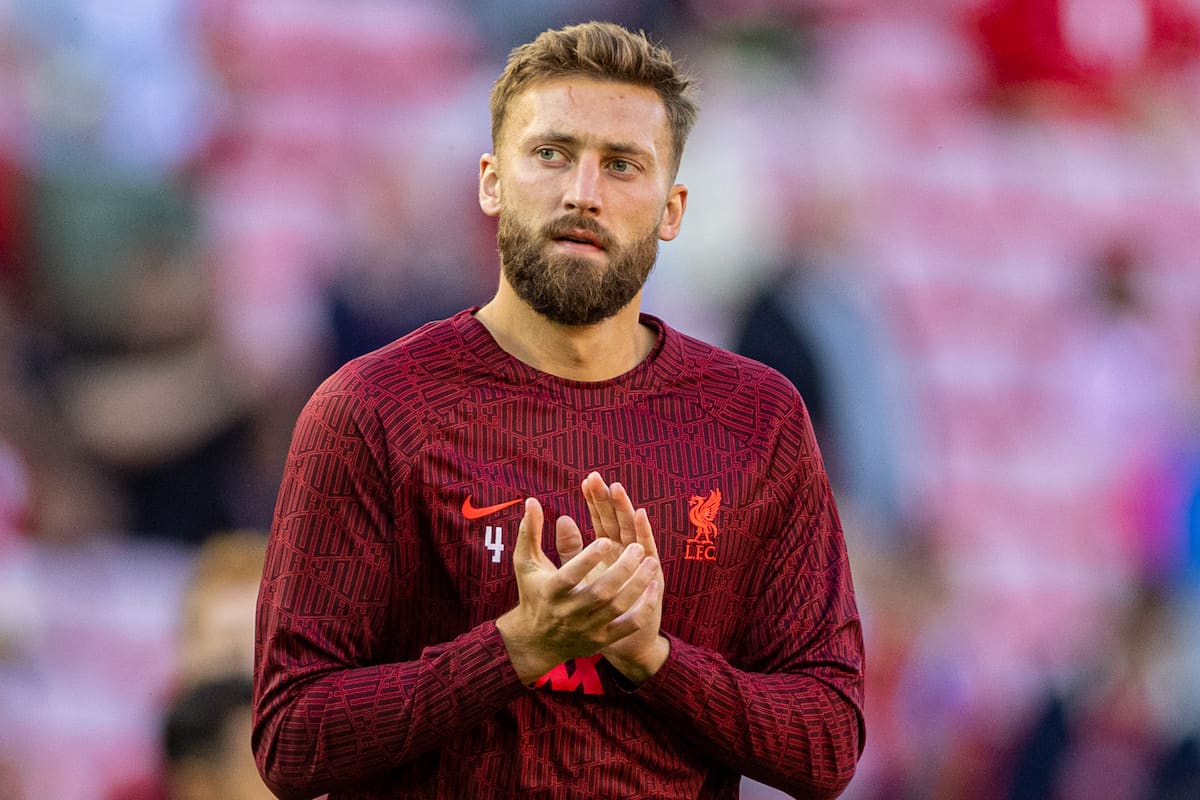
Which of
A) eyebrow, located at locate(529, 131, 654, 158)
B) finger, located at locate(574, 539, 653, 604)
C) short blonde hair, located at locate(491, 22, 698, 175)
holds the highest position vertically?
short blonde hair, located at locate(491, 22, 698, 175)

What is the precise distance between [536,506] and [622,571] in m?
0.13

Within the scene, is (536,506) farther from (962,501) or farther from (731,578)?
(962,501)

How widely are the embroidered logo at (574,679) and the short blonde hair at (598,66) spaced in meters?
0.77

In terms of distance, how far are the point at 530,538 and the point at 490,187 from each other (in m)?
0.71

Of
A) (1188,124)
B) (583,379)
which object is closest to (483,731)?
(583,379)

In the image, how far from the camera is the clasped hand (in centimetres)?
184

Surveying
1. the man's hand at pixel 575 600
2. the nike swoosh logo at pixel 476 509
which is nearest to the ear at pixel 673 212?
the nike swoosh logo at pixel 476 509

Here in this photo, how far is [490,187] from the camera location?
237 centimetres

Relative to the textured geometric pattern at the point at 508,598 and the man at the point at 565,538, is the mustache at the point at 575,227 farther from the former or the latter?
the textured geometric pattern at the point at 508,598

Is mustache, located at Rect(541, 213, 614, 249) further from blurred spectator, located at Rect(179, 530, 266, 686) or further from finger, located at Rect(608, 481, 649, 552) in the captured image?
blurred spectator, located at Rect(179, 530, 266, 686)

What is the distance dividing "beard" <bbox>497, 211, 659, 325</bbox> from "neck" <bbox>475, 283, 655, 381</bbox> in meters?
0.02

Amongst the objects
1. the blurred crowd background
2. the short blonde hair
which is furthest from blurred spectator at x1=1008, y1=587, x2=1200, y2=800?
the short blonde hair

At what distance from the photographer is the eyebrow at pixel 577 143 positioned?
2219 mm

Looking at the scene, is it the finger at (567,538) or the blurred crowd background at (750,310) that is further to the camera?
the blurred crowd background at (750,310)
